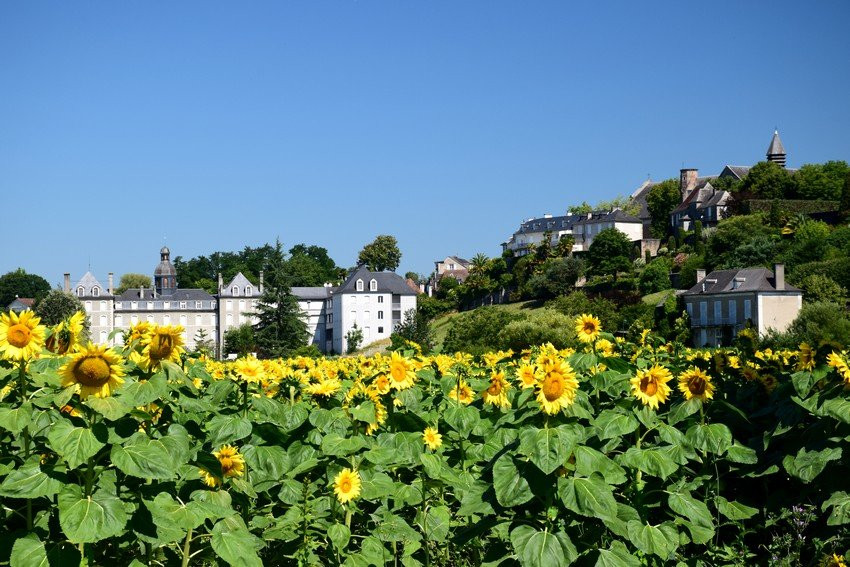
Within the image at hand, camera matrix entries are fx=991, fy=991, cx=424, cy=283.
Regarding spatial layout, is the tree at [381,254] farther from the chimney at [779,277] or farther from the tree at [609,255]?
the chimney at [779,277]

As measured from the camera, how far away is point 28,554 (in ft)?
17.6

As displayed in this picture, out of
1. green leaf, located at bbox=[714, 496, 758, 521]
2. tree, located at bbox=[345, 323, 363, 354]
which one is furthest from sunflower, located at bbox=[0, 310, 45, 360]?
tree, located at bbox=[345, 323, 363, 354]

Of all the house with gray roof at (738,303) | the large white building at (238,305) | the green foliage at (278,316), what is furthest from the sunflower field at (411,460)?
the large white building at (238,305)

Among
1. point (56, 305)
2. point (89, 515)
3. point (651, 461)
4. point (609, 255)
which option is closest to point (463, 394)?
point (651, 461)

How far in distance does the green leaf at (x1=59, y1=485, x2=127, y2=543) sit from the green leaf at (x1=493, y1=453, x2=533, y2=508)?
2.12 metres

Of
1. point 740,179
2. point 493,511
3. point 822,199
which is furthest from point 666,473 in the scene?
point 740,179

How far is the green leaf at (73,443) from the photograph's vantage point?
17.0ft

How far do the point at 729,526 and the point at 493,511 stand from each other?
276 centimetres

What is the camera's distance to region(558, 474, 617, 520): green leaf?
5.65m

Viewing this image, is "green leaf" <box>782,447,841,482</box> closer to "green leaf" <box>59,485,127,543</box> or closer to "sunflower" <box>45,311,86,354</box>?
"green leaf" <box>59,485,127,543</box>

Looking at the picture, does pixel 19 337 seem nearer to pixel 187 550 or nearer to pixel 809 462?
pixel 187 550

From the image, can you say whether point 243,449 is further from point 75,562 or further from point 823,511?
point 823,511

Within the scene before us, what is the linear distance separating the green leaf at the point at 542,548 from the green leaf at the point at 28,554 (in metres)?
2.62

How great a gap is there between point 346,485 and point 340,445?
31 centimetres
